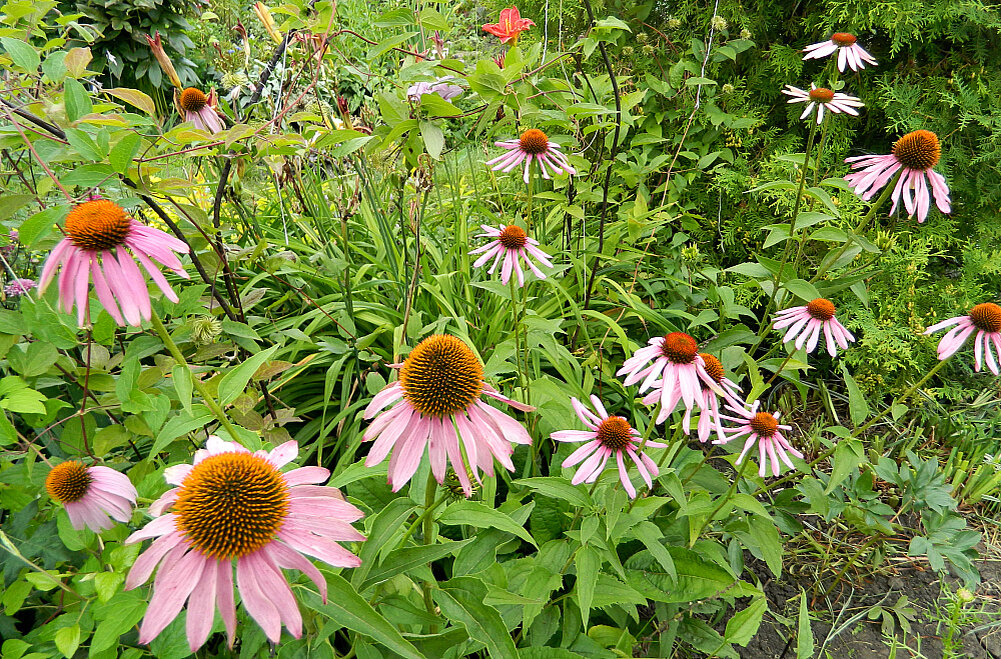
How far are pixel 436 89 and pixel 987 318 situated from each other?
1.54 meters

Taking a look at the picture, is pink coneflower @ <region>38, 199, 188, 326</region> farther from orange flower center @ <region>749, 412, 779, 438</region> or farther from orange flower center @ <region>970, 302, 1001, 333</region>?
orange flower center @ <region>970, 302, 1001, 333</region>

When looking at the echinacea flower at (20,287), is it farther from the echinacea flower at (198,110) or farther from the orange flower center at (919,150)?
the orange flower center at (919,150)

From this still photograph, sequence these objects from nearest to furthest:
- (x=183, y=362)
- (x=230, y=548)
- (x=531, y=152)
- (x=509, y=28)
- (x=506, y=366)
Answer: (x=230, y=548) < (x=183, y=362) < (x=506, y=366) < (x=531, y=152) < (x=509, y=28)

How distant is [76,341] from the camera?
4.09 feet

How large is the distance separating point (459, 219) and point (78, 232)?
1818 mm

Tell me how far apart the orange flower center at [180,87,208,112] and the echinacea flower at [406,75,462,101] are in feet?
1.78

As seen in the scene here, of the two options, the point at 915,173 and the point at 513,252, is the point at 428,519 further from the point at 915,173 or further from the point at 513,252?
the point at 915,173

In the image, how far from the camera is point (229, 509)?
68 cm

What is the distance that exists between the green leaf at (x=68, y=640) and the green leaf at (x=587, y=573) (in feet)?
2.68

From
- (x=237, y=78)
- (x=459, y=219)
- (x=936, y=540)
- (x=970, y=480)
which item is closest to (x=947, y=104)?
(x=970, y=480)

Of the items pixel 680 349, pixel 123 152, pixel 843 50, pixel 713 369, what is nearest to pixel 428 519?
pixel 680 349

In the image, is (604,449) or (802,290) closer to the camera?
(604,449)

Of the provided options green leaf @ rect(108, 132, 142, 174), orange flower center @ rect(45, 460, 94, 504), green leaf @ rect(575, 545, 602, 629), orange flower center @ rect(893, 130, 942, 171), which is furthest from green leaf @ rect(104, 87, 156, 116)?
orange flower center @ rect(893, 130, 942, 171)

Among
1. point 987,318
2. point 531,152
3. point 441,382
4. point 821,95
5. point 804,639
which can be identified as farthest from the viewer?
point 531,152
